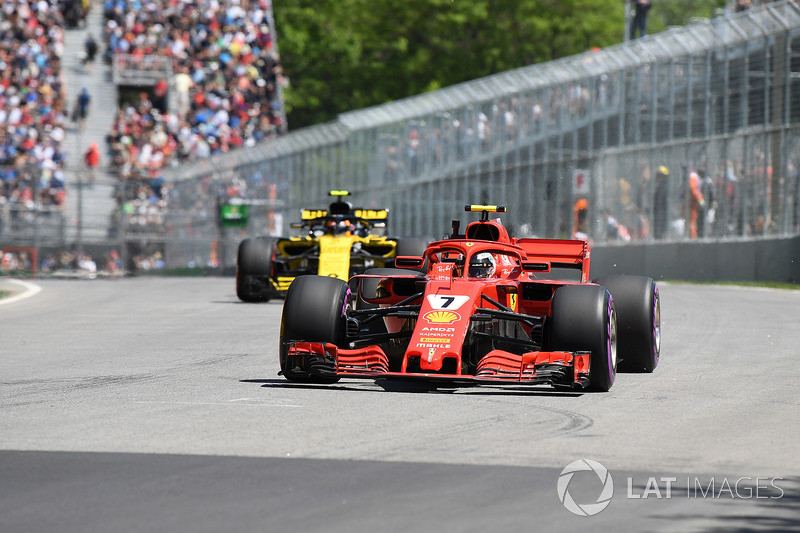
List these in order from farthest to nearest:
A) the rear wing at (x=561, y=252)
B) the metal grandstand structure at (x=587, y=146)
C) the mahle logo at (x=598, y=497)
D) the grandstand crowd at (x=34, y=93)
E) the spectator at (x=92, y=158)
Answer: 1. the spectator at (x=92, y=158)
2. the grandstand crowd at (x=34, y=93)
3. the metal grandstand structure at (x=587, y=146)
4. the rear wing at (x=561, y=252)
5. the mahle logo at (x=598, y=497)

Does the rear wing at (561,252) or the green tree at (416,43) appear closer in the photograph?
the rear wing at (561,252)

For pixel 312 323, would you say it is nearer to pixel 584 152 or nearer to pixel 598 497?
pixel 598 497

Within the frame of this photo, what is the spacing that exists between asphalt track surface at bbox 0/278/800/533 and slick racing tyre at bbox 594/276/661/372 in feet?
0.57

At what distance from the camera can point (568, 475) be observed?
6742mm

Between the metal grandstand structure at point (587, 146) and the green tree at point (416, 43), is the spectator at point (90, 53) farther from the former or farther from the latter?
the green tree at point (416, 43)

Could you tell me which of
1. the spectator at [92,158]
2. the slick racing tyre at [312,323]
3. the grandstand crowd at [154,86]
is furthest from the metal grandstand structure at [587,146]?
the slick racing tyre at [312,323]

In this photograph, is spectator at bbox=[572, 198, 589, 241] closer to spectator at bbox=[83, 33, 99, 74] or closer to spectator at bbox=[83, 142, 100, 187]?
spectator at bbox=[83, 142, 100, 187]

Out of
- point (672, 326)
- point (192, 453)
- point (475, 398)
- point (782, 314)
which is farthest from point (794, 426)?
point (782, 314)

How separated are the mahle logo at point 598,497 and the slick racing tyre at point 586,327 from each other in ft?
9.10

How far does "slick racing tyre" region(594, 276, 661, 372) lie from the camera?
11367 millimetres

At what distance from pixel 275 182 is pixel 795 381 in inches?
1391

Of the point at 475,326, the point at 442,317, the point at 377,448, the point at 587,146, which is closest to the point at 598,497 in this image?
the point at 377,448

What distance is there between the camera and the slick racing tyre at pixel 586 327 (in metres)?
9.95

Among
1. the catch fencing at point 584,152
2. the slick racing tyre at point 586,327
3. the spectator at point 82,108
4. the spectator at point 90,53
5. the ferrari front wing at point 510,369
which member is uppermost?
the spectator at point 90,53
